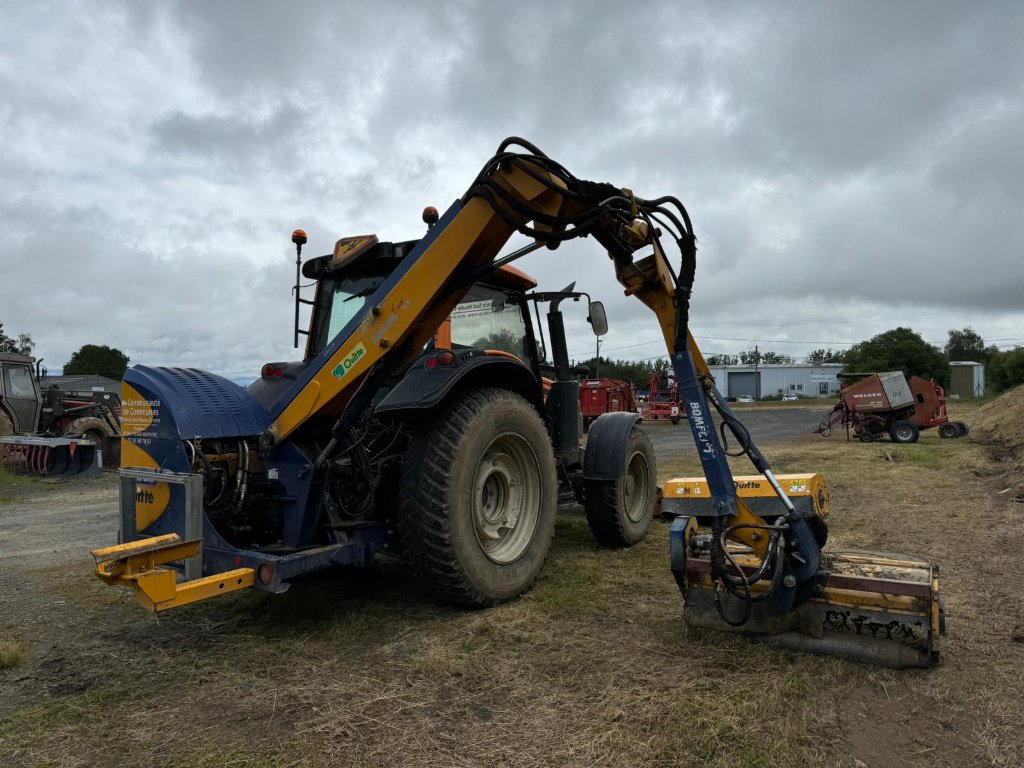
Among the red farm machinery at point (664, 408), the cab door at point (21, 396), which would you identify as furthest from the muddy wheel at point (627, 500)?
the red farm machinery at point (664, 408)

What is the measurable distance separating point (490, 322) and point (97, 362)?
68.0 metres

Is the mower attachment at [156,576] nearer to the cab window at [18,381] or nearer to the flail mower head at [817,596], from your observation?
the flail mower head at [817,596]

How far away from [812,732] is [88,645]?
3.37 meters

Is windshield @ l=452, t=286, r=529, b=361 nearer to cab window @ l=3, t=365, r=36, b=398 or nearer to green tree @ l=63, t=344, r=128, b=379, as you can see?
cab window @ l=3, t=365, r=36, b=398

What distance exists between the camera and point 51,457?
11094 mm

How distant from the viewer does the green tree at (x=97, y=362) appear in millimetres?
60844

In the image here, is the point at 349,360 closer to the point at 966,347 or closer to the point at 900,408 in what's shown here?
the point at 900,408

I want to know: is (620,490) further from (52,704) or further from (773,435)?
(773,435)

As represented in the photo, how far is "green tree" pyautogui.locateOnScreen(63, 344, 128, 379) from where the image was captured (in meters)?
60.8

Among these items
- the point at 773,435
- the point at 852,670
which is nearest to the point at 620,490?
the point at 852,670

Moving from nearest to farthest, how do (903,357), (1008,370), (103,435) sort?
(103,435) < (1008,370) < (903,357)

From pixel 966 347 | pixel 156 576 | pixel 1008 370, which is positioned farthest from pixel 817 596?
pixel 966 347

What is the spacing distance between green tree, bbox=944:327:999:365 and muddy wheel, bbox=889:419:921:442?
275ft

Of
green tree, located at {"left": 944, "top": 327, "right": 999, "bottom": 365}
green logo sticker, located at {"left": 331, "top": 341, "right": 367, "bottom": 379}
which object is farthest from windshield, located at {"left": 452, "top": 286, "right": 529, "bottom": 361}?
green tree, located at {"left": 944, "top": 327, "right": 999, "bottom": 365}
